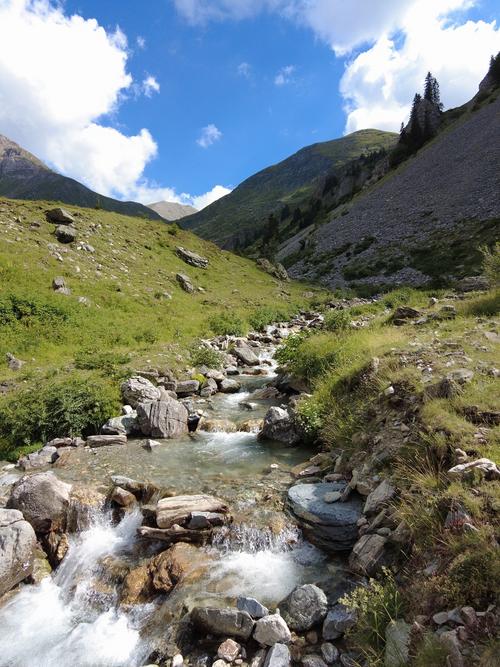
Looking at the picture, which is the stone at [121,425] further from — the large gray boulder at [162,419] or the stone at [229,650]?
the stone at [229,650]

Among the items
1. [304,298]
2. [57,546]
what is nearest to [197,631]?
[57,546]

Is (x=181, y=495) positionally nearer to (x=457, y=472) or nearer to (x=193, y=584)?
(x=193, y=584)

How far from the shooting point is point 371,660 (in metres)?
4.52

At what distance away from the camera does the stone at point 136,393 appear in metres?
14.7

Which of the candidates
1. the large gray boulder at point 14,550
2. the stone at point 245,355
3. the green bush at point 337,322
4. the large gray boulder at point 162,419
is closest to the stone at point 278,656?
the large gray boulder at point 14,550

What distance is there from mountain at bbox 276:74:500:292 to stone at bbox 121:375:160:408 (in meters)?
31.8

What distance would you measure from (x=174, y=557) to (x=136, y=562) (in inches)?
34.3

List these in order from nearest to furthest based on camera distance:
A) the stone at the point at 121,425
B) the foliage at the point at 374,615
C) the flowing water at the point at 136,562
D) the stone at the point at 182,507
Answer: the foliage at the point at 374,615 < the flowing water at the point at 136,562 < the stone at the point at 182,507 < the stone at the point at 121,425

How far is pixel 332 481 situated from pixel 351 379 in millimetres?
4161

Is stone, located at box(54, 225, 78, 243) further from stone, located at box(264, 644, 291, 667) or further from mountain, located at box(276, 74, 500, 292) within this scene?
stone, located at box(264, 644, 291, 667)

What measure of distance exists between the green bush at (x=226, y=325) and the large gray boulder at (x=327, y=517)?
18.3 meters

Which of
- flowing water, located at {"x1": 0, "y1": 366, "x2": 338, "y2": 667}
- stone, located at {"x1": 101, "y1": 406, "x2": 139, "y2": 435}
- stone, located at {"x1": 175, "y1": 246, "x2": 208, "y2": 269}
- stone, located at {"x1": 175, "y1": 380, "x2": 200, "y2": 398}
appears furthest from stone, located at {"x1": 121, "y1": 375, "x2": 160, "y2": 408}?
stone, located at {"x1": 175, "y1": 246, "x2": 208, "y2": 269}

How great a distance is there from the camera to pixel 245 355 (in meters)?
22.4

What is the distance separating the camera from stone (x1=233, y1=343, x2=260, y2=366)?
72.3ft
